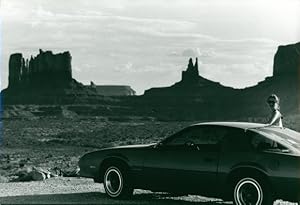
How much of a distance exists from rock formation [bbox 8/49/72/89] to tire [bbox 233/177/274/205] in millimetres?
146007

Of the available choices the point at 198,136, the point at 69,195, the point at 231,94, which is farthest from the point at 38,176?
the point at 231,94

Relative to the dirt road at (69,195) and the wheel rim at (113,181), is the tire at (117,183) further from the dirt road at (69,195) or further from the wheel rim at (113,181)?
the dirt road at (69,195)

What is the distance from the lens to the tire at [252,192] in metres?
8.01

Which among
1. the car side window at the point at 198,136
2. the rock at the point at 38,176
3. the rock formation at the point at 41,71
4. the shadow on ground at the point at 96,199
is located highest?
the rock formation at the point at 41,71

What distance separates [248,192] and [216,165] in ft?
1.81

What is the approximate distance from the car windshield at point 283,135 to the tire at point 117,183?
2.19 meters

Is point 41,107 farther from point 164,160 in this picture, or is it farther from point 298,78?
point 164,160

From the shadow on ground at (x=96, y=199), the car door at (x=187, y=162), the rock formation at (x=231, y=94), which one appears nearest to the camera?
the car door at (x=187, y=162)

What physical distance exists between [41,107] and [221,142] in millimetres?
140386

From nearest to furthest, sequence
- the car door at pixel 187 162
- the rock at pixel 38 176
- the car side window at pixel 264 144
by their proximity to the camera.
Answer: the car side window at pixel 264 144 < the car door at pixel 187 162 < the rock at pixel 38 176

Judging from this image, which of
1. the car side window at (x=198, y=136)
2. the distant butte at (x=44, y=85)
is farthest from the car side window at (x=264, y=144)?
the distant butte at (x=44, y=85)

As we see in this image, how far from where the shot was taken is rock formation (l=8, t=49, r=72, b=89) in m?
153

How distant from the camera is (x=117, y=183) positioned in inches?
376

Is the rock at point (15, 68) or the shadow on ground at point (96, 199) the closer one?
the shadow on ground at point (96, 199)
